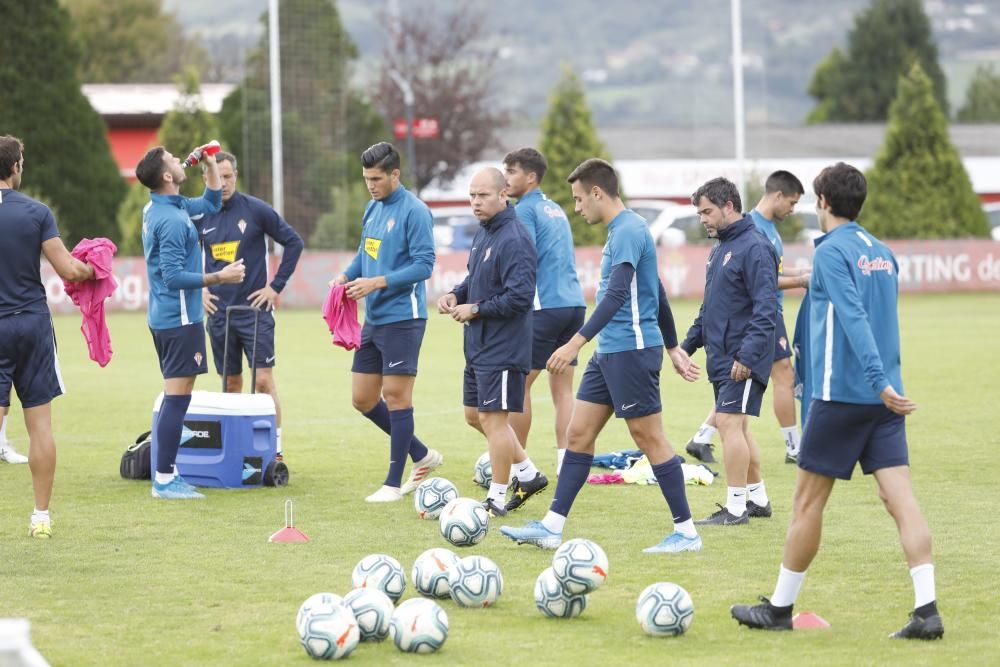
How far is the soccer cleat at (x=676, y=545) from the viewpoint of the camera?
8.10m

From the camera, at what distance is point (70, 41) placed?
36.2 metres

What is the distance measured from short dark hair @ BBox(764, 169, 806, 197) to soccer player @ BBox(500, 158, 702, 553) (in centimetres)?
218

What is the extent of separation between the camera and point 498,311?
8836 millimetres

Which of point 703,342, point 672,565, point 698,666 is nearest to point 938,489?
point 703,342

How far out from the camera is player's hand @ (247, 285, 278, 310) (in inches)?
432

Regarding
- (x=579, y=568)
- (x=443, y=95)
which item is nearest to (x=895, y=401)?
(x=579, y=568)

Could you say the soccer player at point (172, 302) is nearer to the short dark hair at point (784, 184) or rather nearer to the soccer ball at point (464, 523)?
the soccer ball at point (464, 523)

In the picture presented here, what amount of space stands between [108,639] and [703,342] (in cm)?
446

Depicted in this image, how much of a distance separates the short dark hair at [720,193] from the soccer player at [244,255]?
3.65m

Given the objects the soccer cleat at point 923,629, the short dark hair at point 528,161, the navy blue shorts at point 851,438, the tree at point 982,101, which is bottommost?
the soccer cleat at point 923,629

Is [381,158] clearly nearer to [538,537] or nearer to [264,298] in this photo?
[264,298]

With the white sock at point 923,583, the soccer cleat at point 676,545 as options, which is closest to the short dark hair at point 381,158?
the soccer cleat at point 676,545

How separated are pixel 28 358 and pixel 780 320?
5.06m

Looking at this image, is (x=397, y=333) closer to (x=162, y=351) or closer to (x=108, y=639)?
(x=162, y=351)
